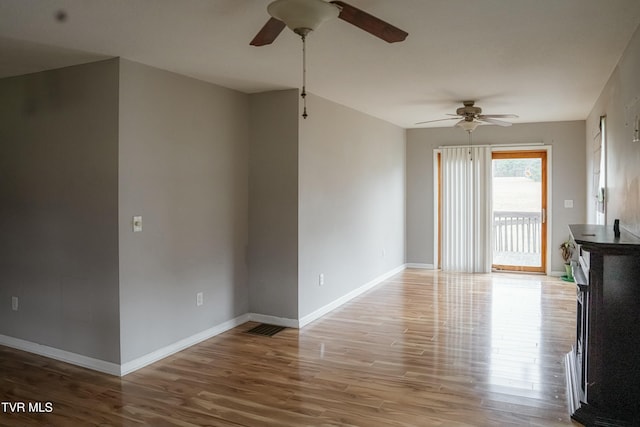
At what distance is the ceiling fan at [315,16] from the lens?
2186mm

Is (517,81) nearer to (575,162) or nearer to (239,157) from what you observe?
(239,157)

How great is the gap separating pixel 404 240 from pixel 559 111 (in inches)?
126

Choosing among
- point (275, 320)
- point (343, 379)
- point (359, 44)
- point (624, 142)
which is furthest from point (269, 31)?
point (275, 320)

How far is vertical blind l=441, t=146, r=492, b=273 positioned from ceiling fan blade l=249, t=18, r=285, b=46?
231 inches

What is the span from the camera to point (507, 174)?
7.88 m

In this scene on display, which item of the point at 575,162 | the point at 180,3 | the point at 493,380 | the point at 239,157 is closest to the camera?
the point at 180,3

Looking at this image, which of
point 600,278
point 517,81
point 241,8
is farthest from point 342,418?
point 517,81

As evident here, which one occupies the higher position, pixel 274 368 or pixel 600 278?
pixel 600 278

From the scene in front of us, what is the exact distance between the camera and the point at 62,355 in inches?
155

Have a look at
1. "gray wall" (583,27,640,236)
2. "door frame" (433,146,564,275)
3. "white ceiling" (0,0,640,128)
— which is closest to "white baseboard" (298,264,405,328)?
"door frame" (433,146,564,275)

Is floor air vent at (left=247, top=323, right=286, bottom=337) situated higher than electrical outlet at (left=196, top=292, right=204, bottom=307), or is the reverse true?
electrical outlet at (left=196, top=292, right=204, bottom=307)

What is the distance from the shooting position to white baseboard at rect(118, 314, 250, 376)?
3.71m

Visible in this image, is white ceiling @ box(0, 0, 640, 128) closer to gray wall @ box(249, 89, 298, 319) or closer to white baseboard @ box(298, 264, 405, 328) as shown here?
gray wall @ box(249, 89, 298, 319)

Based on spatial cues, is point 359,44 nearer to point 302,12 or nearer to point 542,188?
point 302,12
